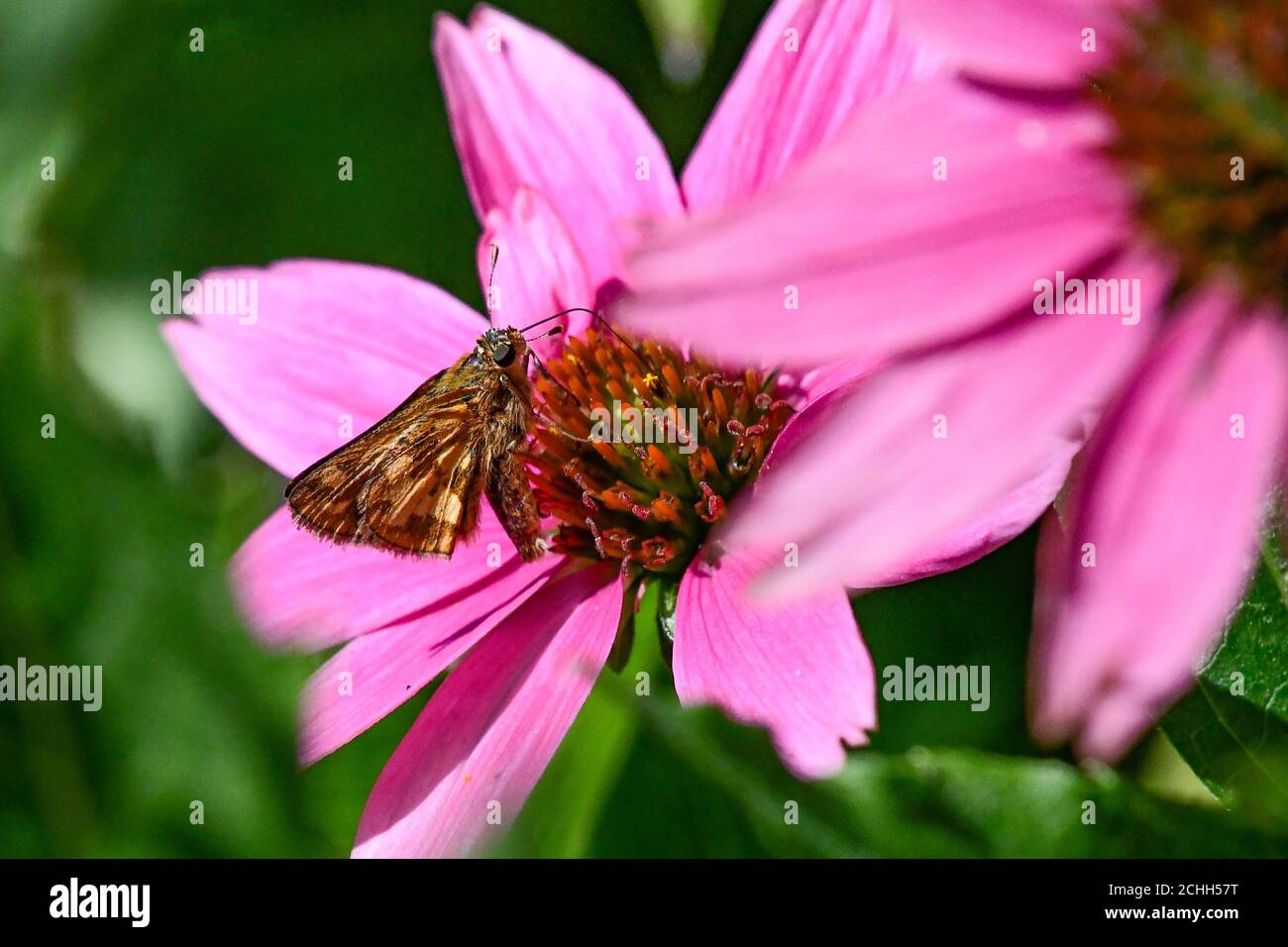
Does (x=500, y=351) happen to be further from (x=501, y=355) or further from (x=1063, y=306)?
(x=1063, y=306)

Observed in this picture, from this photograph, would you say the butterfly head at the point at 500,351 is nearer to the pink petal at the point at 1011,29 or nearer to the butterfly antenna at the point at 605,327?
the butterfly antenna at the point at 605,327

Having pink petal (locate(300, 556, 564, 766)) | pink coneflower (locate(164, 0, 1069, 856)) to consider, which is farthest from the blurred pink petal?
pink petal (locate(300, 556, 564, 766))

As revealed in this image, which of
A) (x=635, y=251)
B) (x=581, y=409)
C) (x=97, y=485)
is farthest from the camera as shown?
(x=581, y=409)

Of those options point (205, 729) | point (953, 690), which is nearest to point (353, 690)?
point (205, 729)

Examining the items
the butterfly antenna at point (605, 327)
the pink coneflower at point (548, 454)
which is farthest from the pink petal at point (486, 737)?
the butterfly antenna at point (605, 327)
